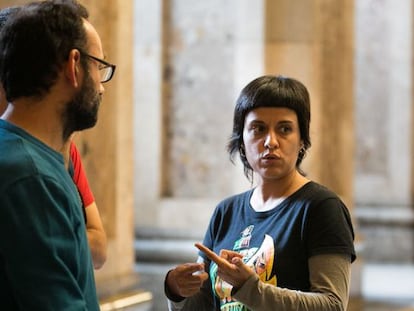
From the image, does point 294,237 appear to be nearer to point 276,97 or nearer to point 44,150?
point 276,97

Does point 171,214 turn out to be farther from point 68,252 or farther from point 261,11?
point 68,252

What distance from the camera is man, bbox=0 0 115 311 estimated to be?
6.19 feet

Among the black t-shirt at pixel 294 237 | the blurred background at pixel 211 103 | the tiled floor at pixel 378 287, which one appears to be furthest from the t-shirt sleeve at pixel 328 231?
the tiled floor at pixel 378 287

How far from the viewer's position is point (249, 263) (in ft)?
8.25

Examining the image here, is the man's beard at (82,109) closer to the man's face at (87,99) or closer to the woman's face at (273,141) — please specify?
the man's face at (87,99)

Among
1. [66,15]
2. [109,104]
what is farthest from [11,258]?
[109,104]

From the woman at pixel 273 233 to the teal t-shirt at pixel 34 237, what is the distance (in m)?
0.51

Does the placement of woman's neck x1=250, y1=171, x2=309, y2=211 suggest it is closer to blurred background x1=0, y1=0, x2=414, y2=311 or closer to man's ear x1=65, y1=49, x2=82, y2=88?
man's ear x1=65, y1=49, x2=82, y2=88

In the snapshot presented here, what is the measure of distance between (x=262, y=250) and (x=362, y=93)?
31.7ft

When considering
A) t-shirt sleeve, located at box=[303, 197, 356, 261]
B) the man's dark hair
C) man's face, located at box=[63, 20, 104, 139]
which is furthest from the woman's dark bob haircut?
the man's dark hair

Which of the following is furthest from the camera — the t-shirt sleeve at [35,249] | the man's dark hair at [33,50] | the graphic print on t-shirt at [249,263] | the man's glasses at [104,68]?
the graphic print on t-shirt at [249,263]

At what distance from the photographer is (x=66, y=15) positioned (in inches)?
82.1

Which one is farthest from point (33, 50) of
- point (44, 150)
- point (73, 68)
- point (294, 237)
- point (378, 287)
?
point (378, 287)

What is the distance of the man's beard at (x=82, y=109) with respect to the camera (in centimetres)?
208
